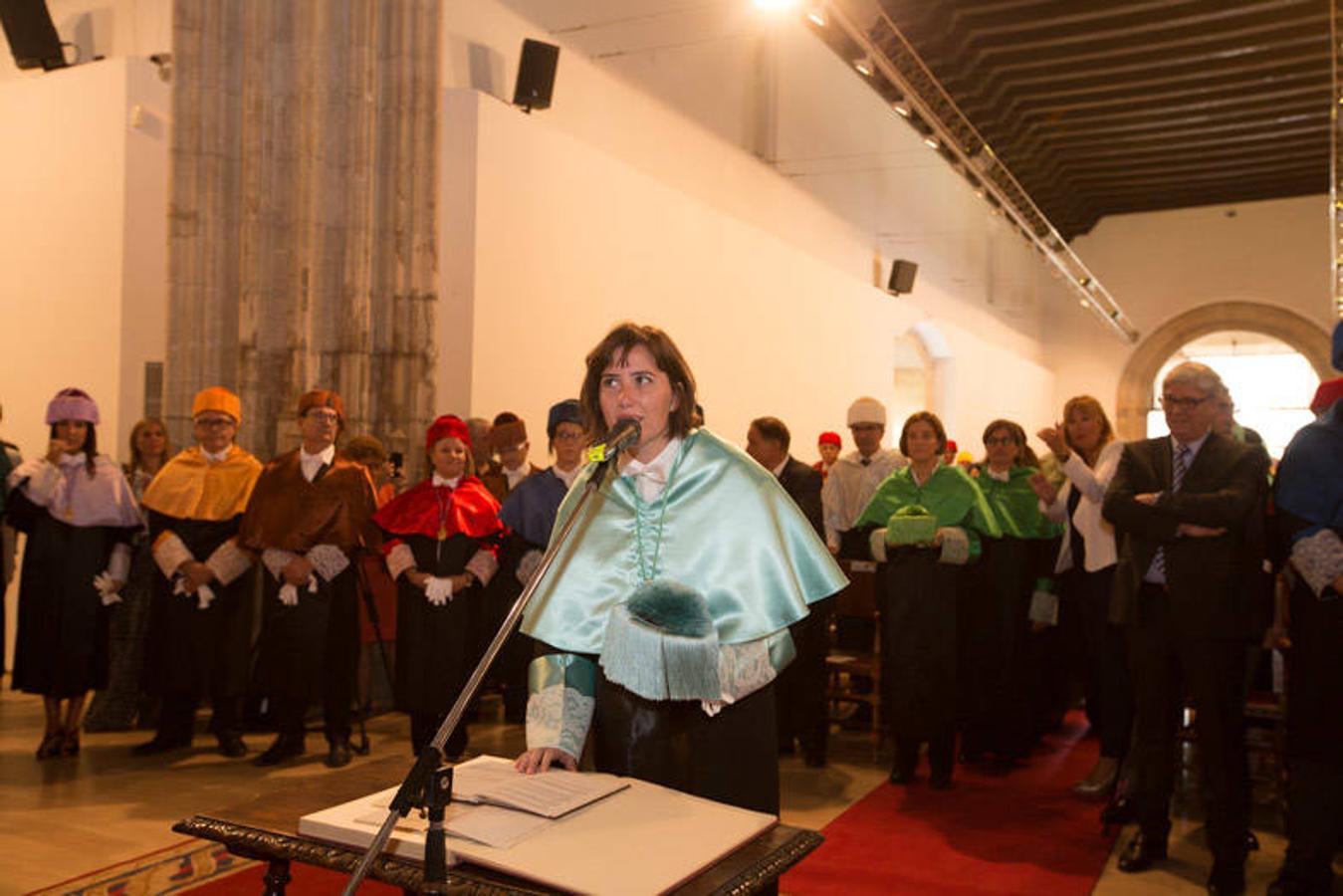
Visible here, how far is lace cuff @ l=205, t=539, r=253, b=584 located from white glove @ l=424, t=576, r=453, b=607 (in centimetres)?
95

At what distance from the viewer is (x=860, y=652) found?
21.1 ft

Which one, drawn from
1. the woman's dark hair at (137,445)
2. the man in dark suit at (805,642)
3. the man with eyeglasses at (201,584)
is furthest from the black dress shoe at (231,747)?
the man in dark suit at (805,642)

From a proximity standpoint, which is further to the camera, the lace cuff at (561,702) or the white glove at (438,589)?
the white glove at (438,589)

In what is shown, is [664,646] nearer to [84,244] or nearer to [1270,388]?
[84,244]

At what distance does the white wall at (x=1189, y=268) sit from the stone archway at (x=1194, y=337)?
125 mm

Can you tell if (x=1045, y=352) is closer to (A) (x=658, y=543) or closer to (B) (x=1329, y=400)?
(B) (x=1329, y=400)

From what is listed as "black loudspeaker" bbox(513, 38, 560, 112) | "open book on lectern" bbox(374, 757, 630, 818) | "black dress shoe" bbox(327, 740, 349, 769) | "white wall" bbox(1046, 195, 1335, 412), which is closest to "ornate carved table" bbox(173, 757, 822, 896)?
"open book on lectern" bbox(374, 757, 630, 818)

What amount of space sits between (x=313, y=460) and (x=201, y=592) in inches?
31.3

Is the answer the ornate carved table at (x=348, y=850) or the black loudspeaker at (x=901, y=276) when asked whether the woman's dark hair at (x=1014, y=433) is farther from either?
the black loudspeaker at (x=901, y=276)

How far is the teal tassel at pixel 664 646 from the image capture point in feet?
6.76

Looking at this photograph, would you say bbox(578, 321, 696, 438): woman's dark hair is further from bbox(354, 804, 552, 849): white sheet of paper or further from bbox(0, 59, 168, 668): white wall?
bbox(0, 59, 168, 668): white wall

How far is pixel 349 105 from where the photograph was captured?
6500 mm

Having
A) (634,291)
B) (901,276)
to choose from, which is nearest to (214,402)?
(634,291)

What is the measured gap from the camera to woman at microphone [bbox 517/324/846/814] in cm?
218
